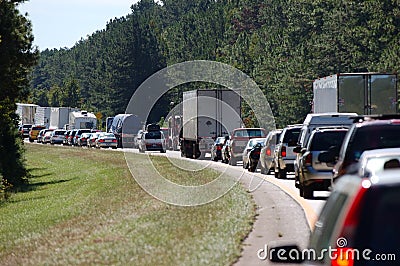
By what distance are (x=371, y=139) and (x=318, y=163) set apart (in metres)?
8.27

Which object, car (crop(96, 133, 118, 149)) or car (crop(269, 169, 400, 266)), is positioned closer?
car (crop(269, 169, 400, 266))

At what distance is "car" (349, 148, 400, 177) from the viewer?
551 centimetres

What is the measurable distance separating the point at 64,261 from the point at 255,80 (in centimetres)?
9042

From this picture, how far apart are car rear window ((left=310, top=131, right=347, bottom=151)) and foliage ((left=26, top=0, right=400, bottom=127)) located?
4309 centimetres

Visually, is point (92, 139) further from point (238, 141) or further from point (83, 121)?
point (238, 141)

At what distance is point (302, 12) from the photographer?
9869 centimetres

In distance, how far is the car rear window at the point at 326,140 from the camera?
22953 millimetres

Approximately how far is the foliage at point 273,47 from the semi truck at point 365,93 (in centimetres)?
2769

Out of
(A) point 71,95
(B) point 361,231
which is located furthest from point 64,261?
(A) point 71,95

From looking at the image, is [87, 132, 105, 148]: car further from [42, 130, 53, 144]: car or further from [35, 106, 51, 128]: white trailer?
[35, 106, 51, 128]: white trailer

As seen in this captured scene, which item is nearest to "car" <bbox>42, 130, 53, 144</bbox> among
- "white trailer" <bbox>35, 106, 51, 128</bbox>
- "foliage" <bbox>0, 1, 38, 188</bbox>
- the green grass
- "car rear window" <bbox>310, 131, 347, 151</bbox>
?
"white trailer" <bbox>35, 106, 51, 128</bbox>

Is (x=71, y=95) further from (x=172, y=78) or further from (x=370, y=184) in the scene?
(x=370, y=184)

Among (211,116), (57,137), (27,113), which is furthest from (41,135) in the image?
(211,116)

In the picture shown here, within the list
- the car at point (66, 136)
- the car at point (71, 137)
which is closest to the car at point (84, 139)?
the car at point (71, 137)
